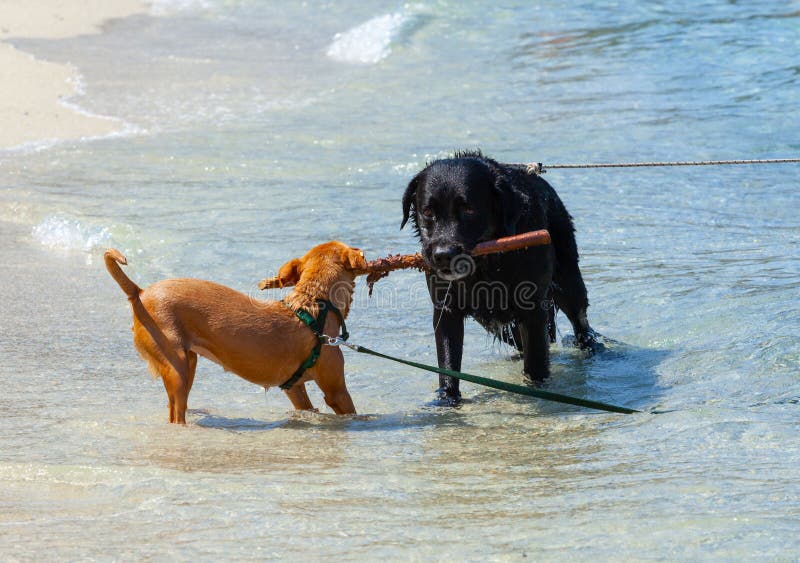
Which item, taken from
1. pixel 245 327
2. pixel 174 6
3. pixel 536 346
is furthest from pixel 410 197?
pixel 174 6

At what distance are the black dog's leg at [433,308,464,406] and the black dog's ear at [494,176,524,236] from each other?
2.00ft

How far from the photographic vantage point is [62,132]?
536 inches

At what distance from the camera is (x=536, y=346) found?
20.8 feet

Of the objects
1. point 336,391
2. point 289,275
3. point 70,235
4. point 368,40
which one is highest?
point 368,40

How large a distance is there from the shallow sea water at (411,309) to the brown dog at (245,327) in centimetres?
24

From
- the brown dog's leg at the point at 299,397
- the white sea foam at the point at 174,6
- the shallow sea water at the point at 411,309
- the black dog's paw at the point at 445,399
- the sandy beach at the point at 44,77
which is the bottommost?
the black dog's paw at the point at 445,399

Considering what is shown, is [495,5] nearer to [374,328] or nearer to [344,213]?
[344,213]

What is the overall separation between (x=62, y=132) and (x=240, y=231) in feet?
16.7

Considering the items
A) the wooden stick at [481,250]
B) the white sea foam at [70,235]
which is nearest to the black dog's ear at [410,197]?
the wooden stick at [481,250]

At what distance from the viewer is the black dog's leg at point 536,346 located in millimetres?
6277

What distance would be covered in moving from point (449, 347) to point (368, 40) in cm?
1535

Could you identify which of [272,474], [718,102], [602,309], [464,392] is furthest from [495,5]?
[272,474]

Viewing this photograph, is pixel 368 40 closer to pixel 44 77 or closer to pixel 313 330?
pixel 44 77

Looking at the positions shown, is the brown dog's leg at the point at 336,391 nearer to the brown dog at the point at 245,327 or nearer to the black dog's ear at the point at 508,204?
Result: the brown dog at the point at 245,327
